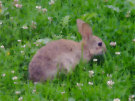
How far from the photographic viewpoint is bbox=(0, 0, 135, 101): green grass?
509cm

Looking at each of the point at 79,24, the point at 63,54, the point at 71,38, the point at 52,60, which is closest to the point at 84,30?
the point at 79,24

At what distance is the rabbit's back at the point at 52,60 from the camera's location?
17.7ft

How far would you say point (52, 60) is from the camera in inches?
218

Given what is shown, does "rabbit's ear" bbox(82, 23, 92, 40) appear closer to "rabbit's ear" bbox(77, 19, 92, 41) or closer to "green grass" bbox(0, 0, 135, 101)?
"rabbit's ear" bbox(77, 19, 92, 41)

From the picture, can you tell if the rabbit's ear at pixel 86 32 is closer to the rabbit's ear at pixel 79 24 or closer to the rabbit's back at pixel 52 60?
the rabbit's ear at pixel 79 24

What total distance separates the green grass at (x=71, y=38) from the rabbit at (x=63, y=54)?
15 centimetres

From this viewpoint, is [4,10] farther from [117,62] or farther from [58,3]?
[117,62]

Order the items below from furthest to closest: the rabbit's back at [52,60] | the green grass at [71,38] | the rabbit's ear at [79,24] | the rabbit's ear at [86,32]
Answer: the rabbit's ear at [79,24] → the rabbit's ear at [86,32] → the rabbit's back at [52,60] → the green grass at [71,38]

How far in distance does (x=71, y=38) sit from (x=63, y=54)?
0.99 m

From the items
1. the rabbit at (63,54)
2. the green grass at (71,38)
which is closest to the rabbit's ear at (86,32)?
the rabbit at (63,54)

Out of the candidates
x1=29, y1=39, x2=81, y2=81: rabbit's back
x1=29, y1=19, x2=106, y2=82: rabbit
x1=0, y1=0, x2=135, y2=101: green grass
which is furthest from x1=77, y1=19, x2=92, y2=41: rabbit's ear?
x1=29, y1=39, x2=81, y2=81: rabbit's back

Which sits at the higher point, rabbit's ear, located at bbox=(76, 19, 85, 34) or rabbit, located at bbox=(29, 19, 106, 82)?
rabbit's ear, located at bbox=(76, 19, 85, 34)

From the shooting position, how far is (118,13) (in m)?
7.05

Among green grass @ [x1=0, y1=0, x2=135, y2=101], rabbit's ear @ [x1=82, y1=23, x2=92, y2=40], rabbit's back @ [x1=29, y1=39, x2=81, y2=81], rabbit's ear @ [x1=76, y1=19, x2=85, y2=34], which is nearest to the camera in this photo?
green grass @ [x1=0, y1=0, x2=135, y2=101]
